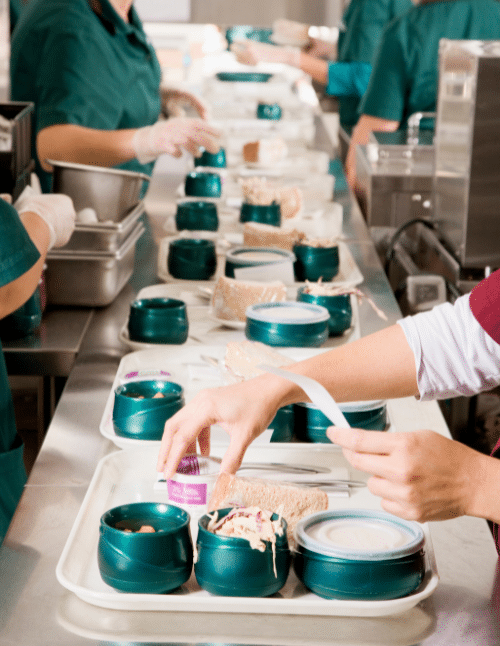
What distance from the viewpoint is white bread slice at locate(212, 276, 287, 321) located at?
1.57 metres

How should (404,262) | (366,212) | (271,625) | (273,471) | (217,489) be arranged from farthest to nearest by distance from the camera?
(366,212)
(404,262)
(273,471)
(217,489)
(271,625)

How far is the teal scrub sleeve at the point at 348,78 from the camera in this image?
521cm

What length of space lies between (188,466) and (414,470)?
30 cm

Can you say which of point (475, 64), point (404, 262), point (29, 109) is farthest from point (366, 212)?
point (29, 109)

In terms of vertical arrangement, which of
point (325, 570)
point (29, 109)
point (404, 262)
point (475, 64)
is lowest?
point (404, 262)

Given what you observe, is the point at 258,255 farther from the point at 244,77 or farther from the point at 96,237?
the point at 244,77

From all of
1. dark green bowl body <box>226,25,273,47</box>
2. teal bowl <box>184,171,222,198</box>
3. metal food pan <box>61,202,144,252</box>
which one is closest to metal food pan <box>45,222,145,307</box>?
metal food pan <box>61,202,144,252</box>

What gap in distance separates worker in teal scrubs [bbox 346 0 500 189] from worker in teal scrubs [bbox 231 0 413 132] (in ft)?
4.63

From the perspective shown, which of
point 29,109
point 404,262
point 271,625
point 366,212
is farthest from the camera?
point 366,212

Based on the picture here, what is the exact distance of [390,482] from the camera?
0.81 meters

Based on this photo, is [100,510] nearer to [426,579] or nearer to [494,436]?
[426,579]

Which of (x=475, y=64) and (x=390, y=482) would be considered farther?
(x=475, y=64)

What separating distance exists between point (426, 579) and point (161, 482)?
1.18ft

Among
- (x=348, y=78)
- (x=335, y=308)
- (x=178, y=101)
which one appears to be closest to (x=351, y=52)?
(x=348, y=78)
